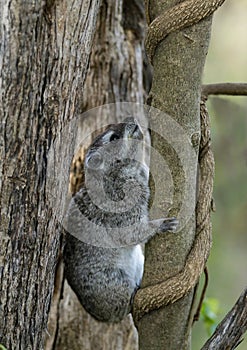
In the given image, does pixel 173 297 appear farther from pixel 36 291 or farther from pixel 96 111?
pixel 96 111

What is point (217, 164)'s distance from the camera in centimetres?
601

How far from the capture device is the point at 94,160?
373 cm

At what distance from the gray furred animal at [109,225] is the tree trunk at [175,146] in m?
0.51

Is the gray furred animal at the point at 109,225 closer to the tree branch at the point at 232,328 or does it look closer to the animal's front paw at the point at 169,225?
the animal's front paw at the point at 169,225

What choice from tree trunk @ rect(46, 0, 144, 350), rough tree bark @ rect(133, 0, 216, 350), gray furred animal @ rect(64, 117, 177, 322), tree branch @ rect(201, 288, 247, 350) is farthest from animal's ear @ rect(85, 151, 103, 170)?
tree branch @ rect(201, 288, 247, 350)

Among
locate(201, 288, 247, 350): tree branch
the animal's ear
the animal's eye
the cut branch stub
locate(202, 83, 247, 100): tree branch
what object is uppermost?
the cut branch stub

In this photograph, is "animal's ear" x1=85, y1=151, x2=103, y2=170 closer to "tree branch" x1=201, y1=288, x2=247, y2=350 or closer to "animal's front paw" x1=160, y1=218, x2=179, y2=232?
"animal's front paw" x1=160, y1=218, x2=179, y2=232

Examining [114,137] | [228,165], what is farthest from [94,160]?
[228,165]

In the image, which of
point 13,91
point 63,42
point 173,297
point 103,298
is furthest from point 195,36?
point 103,298

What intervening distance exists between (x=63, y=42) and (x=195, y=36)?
1.72ft

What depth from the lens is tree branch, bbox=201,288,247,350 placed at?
288 centimetres

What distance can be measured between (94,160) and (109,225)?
34 centimetres

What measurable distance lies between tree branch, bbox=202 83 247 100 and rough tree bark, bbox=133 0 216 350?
42cm

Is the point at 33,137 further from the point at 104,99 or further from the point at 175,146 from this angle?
the point at 104,99
